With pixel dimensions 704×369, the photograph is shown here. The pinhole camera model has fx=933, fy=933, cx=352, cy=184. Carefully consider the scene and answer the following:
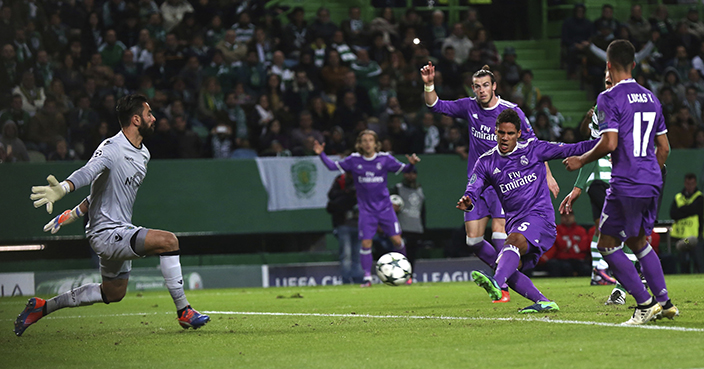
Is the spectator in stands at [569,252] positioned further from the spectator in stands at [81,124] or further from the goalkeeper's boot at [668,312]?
the goalkeeper's boot at [668,312]

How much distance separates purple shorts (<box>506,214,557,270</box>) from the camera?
8.14m

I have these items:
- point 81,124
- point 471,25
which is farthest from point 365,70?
A: point 81,124

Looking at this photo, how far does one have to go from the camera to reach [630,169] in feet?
21.8

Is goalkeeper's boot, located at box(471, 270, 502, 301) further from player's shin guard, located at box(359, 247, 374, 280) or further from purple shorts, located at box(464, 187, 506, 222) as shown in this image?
player's shin guard, located at box(359, 247, 374, 280)

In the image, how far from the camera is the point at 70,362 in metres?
6.12

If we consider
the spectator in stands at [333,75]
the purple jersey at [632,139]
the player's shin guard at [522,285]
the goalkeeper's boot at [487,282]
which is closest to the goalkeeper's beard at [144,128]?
the goalkeeper's boot at [487,282]

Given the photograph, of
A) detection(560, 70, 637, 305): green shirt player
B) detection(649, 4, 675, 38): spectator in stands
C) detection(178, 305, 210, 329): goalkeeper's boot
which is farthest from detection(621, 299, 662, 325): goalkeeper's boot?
detection(649, 4, 675, 38): spectator in stands

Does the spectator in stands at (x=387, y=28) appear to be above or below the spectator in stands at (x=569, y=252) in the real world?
above

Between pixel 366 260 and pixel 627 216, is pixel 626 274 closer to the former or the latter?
pixel 627 216

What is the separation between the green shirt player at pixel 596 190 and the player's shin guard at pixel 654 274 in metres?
A: 1.12

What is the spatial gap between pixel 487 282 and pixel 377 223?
8553mm

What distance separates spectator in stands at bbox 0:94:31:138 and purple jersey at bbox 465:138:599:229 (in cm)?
1045

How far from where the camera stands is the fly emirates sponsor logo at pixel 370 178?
1591 centimetres

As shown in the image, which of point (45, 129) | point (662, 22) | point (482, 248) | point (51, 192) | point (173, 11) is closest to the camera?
point (51, 192)
